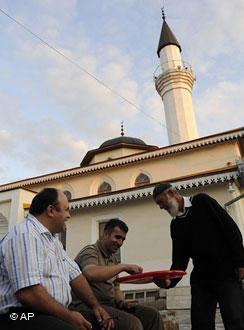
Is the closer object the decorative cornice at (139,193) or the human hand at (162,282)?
the human hand at (162,282)

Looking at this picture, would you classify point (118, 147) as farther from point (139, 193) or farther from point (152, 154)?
point (139, 193)

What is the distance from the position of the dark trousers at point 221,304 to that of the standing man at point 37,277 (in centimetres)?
143

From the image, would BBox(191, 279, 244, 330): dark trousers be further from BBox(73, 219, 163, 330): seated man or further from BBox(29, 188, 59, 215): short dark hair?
BBox(29, 188, 59, 215): short dark hair

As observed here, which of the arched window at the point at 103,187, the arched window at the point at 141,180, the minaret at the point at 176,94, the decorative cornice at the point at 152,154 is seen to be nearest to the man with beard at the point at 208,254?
the decorative cornice at the point at 152,154

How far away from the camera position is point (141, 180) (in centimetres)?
1834

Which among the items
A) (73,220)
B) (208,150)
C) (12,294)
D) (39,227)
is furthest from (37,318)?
(208,150)

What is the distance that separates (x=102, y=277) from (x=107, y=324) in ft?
1.09

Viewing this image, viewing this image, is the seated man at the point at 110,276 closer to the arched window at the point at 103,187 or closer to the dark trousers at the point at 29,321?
the dark trousers at the point at 29,321

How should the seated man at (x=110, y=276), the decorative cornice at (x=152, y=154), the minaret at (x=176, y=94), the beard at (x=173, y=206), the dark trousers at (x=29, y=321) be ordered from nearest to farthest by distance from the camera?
the dark trousers at (x=29, y=321) → the seated man at (x=110, y=276) → the beard at (x=173, y=206) → the decorative cornice at (x=152, y=154) → the minaret at (x=176, y=94)

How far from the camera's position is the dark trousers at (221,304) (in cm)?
285

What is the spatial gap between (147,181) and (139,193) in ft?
17.7

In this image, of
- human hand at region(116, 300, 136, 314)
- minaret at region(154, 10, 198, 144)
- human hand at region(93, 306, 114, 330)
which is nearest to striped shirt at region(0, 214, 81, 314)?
human hand at region(93, 306, 114, 330)

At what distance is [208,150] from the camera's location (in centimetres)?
1745

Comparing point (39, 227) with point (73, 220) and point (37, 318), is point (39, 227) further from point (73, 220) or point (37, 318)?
point (73, 220)
